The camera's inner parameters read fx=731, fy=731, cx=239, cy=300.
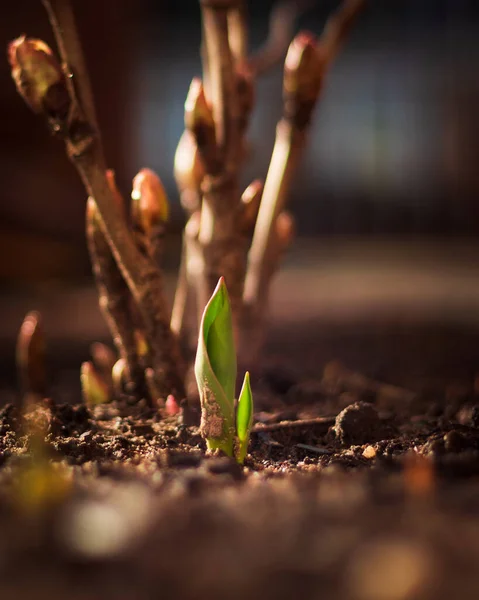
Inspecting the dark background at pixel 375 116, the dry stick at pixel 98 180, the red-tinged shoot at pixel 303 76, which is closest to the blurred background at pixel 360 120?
the dark background at pixel 375 116

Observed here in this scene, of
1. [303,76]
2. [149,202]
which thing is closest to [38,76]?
[149,202]

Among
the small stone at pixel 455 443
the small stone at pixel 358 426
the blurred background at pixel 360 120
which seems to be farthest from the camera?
the blurred background at pixel 360 120

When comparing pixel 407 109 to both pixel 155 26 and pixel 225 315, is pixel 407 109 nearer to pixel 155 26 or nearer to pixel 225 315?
pixel 155 26

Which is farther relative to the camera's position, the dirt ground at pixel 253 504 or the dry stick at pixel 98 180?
the dry stick at pixel 98 180

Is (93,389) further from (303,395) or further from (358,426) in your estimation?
(358,426)

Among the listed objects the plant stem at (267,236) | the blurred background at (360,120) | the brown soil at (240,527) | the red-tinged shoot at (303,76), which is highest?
the blurred background at (360,120)

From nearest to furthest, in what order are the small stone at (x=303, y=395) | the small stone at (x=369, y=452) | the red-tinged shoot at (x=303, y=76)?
the small stone at (x=369, y=452) → the red-tinged shoot at (x=303, y=76) → the small stone at (x=303, y=395)

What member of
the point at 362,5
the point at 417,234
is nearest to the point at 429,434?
the point at 362,5

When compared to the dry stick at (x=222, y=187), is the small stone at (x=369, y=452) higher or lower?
lower

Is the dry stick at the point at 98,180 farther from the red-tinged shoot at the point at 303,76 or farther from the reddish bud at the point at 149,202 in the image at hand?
the red-tinged shoot at the point at 303,76
